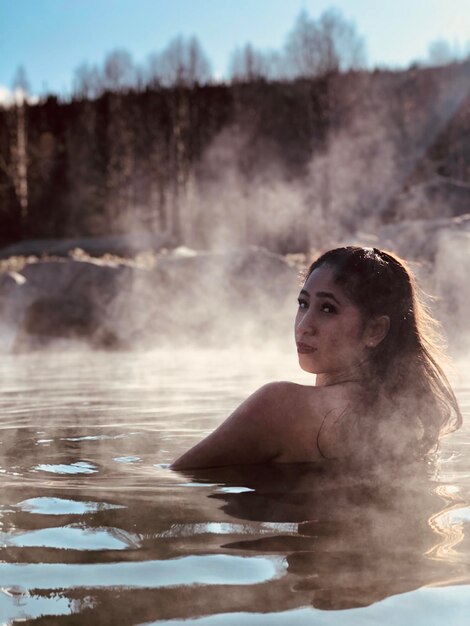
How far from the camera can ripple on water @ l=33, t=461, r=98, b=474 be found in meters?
2.75

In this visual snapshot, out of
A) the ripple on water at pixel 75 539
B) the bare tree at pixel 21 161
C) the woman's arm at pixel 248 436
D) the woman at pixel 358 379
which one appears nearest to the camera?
the ripple on water at pixel 75 539

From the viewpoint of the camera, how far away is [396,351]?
2693mm

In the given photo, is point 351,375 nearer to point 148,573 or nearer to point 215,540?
point 215,540

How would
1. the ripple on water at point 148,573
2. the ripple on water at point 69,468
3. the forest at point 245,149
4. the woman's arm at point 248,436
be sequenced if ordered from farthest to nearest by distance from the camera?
the forest at point 245,149
the ripple on water at point 69,468
the woman's arm at point 248,436
the ripple on water at point 148,573

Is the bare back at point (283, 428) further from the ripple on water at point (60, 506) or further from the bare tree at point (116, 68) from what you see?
the bare tree at point (116, 68)

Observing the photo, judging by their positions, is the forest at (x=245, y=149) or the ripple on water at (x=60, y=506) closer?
the ripple on water at (x=60, y=506)

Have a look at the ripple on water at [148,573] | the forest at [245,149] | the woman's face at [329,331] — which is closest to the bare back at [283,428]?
the woman's face at [329,331]

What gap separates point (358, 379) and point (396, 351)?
0.16 meters

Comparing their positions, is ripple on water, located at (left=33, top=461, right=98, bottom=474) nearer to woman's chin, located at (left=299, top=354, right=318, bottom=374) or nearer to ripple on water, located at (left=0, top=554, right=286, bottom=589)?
woman's chin, located at (left=299, top=354, right=318, bottom=374)

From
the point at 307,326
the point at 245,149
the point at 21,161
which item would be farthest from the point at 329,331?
the point at 21,161

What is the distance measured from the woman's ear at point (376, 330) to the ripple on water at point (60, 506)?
958 millimetres

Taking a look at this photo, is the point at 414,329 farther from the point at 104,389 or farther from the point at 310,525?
the point at 104,389

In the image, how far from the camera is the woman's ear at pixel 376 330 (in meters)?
2.67

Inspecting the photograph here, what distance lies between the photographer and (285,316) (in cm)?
1084
